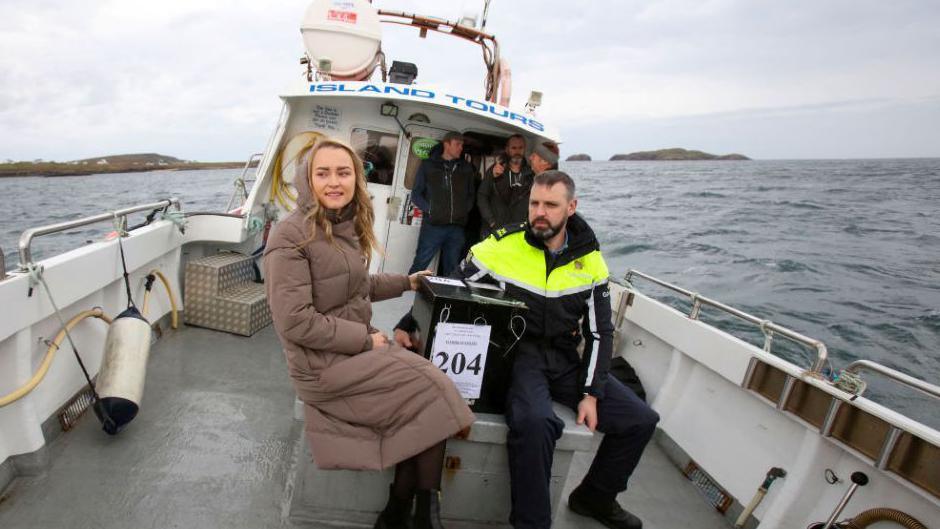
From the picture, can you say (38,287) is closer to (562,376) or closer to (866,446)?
(562,376)

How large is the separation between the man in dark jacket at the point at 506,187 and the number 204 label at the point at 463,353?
9.19 feet

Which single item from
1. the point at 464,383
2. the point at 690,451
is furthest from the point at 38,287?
the point at 690,451

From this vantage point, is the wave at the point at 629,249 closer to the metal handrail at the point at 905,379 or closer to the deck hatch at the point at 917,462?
the metal handrail at the point at 905,379

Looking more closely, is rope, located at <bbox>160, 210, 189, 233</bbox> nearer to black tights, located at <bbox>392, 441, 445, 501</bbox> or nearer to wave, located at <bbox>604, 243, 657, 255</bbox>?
black tights, located at <bbox>392, 441, 445, 501</bbox>

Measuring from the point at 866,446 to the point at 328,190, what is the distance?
268cm

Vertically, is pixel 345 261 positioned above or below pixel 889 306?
above

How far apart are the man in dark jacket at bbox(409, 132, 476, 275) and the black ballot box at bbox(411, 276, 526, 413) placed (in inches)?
101

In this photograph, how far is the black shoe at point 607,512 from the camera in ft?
8.78

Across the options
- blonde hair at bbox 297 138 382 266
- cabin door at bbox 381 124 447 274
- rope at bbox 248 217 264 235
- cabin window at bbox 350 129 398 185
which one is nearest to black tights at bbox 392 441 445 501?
blonde hair at bbox 297 138 382 266

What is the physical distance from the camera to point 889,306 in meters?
9.05

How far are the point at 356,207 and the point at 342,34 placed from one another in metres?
3.75

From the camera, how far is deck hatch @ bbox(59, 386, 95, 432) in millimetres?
2926

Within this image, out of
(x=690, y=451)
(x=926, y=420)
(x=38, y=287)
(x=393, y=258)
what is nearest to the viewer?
(x=38, y=287)

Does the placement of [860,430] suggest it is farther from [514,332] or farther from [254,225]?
[254,225]
